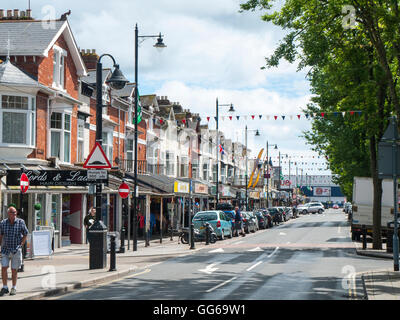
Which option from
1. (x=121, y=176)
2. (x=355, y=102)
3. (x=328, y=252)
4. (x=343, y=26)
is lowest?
(x=328, y=252)

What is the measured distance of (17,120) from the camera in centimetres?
2539

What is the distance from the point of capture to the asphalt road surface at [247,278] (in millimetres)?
12594

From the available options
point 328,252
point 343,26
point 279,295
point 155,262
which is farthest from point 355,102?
point 279,295

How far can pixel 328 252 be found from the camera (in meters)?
25.5

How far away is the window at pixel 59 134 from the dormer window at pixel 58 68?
1.51 m

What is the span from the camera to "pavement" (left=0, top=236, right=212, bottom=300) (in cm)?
1308

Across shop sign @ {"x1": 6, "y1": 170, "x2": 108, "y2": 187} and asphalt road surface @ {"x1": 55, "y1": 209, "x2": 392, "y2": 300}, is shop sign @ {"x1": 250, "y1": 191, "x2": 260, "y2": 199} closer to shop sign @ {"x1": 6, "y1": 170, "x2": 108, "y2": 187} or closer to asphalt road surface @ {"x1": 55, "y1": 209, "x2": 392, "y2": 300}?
asphalt road surface @ {"x1": 55, "y1": 209, "x2": 392, "y2": 300}

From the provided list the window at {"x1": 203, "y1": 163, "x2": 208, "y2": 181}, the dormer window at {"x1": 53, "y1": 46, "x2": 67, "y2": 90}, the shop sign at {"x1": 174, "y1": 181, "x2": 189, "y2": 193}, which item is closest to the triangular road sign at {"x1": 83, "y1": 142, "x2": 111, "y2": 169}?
the dormer window at {"x1": 53, "y1": 46, "x2": 67, "y2": 90}

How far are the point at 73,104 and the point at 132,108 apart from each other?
10808mm

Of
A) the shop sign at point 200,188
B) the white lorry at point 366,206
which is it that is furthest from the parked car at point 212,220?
the shop sign at point 200,188

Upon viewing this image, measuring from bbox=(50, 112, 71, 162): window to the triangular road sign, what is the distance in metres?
11.2

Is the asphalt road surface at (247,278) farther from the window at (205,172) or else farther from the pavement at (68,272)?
the window at (205,172)
